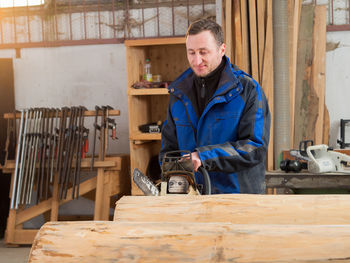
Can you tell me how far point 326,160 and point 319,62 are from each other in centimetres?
122

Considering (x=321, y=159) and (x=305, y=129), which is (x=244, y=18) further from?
(x=321, y=159)

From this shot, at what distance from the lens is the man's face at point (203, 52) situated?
2332 millimetres

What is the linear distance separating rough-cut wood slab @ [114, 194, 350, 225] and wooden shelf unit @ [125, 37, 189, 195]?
9.95 feet

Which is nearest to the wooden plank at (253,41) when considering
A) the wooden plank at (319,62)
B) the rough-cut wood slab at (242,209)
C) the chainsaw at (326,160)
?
the wooden plank at (319,62)

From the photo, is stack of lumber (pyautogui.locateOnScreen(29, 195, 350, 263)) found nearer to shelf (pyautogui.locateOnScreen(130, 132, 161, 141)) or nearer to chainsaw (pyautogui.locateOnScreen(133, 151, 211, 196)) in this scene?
chainsaw (pyautogui.locateOnScreen(133, 151, 211, 196))

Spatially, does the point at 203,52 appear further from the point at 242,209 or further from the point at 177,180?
the point at 242,209

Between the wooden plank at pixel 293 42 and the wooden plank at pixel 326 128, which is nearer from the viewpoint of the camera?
the wooden plank at pixel 293 42

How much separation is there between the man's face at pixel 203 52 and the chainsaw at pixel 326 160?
1980mm

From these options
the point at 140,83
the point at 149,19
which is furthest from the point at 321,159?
the point at 149,19

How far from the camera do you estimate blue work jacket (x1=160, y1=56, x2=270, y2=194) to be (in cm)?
231

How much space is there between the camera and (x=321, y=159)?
162 inches

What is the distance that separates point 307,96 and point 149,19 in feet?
6.21

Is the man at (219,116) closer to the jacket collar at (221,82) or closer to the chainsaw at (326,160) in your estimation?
the jacket collar at (221,82)

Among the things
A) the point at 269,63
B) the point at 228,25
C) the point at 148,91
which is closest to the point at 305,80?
the point at 269,63
